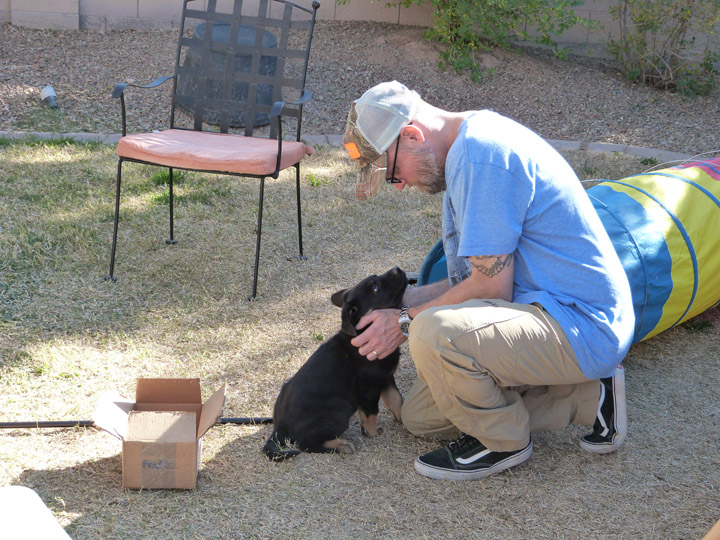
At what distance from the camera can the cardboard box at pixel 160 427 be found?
254 cm

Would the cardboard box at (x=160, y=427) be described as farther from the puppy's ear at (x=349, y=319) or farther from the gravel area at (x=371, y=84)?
the gravel area at (x=371, y=84)

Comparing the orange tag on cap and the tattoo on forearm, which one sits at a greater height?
the orange tag on cap

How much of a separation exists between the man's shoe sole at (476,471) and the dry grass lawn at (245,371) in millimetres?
37

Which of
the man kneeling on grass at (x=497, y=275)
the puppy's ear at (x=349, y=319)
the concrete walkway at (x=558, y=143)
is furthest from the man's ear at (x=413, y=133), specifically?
the concrete walkway at (x=558, y=143)

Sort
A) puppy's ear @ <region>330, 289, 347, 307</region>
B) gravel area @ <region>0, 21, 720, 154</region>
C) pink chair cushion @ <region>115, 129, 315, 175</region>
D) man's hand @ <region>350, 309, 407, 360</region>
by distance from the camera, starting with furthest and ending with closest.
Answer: gravel area @ <region>0, 21, 720, 154</region>
pink chair cushion @ <region>115, 129, 315, 175</region>
puppy's ear @ <region>330, 289, 347, 307</region>
man's hand @ <region>350, 309, 407, 360</region>

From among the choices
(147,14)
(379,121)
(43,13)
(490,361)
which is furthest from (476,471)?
(43,13)

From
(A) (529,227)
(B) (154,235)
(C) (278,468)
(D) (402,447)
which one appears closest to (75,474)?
(C) (278,468)

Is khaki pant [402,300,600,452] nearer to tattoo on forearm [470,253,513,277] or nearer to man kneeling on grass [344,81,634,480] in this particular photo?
man kneeling on grass [344,81,634,480]

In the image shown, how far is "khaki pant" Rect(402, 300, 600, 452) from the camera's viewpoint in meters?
2.47

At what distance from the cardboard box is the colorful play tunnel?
1228 millimetres

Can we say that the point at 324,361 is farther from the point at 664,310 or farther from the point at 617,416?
the point at 664,310

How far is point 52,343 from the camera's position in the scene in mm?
3578

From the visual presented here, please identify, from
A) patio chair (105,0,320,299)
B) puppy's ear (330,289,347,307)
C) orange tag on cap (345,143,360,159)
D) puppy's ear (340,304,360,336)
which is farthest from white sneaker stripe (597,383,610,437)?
patio chair (105,0,320,299)

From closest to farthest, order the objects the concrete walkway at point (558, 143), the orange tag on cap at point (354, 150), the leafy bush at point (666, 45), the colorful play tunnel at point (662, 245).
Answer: the orange tag on cap at point (354, 150) < the colorful play tunnel at point (662, 245) < the concrete walkway at point (558, 143) < the leafy bush at point (666, 45)
